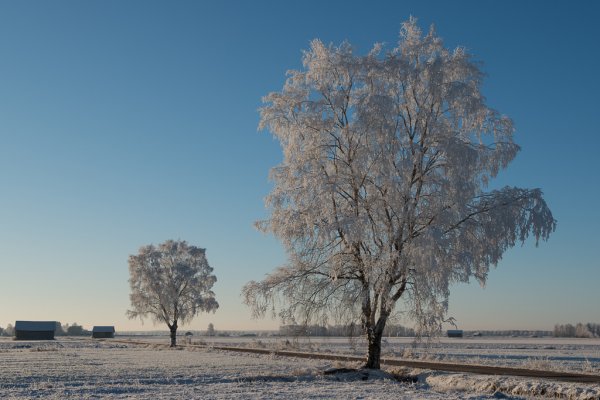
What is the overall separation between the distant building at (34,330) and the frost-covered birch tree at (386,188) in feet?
407

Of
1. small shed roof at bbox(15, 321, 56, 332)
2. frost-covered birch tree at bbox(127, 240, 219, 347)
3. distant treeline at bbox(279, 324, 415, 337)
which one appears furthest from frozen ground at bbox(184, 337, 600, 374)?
small shed roof at bbox(15, 321, 56, 332)

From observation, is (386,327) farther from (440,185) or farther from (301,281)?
(440,185)

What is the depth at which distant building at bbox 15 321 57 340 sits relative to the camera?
136 metres

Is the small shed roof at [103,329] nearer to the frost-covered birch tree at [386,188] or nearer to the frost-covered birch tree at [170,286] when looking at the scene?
the frost-covered birch tree at [170,286]

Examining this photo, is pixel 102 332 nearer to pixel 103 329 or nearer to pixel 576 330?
pixel 103 329

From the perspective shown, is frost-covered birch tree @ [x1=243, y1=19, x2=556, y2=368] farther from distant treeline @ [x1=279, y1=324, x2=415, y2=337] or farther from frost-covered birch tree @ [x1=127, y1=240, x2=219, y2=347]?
frost-covered birch tree @ [x1=127, y1=240, x2=219, y2=347]

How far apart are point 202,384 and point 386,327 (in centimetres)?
876

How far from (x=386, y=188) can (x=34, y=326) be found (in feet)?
434

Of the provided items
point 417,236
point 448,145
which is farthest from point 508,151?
point 417,236

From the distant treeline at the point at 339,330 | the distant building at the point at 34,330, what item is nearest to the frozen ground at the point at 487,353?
the distant treeline at the point at 339,330

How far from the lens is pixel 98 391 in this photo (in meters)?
23.6

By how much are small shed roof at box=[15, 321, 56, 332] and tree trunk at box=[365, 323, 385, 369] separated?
417ft

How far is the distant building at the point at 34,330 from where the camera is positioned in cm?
13575

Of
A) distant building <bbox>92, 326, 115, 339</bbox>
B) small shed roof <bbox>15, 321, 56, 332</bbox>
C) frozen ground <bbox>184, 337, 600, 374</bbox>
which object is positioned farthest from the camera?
distant building <bbox>92, 326, 115, 339</bbox>
